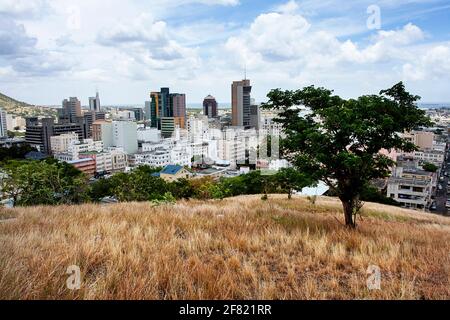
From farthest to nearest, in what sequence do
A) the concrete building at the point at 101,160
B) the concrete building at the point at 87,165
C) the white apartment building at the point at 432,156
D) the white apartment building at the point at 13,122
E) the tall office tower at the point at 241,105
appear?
the white apartment building at the point at 13,122, the tall office tower at the point at 241,105, the white apartment building at the point at 432,156, the concrete building at the point at 101,160, the concrete building at the point at 87,165

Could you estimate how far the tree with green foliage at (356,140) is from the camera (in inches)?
332

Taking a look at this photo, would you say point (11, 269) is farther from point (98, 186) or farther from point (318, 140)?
point (98, 186)

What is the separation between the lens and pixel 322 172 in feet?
29.3

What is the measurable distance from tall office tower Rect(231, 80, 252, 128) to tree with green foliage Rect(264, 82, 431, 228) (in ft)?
441

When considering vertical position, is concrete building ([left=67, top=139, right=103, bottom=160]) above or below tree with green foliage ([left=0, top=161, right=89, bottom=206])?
below

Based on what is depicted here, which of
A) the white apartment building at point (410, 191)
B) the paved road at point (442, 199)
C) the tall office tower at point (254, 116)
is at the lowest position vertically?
the paved road at point (442, 199)

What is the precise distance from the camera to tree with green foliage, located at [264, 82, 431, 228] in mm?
8445

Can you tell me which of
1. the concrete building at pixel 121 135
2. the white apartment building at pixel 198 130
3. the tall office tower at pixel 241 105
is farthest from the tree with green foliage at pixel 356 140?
the tall office tower at pixel 241 105

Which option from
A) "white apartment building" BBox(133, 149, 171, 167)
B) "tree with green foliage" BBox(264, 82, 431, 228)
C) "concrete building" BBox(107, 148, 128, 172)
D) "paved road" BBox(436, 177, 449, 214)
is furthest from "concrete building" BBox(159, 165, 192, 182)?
"tree with green foliage" BBox(264, 82, 431, 228)

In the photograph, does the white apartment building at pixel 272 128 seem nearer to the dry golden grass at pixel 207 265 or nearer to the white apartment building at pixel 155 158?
the dry golden grass at pixel 207 265

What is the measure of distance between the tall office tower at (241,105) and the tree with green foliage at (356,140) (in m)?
134

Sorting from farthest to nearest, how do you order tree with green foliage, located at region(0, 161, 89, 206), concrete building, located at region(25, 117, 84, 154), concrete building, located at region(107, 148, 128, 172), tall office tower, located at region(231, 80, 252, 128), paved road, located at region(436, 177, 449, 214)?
tall office tower, located at region(231, 80, 252, 128) → concrete building, located at region(25, 117, 84, 154) → concrete building, located at region(107, 148, 128, 172) → paved road, located at region(436, 177, 449, 214) → tree with green foliage, located at region(0, 161, 89, 206)

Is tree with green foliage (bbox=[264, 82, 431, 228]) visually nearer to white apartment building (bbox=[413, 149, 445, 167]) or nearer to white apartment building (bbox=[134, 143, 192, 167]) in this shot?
white apartment building (bbox=[134, 143, 192, 167])

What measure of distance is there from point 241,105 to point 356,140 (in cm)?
14713
